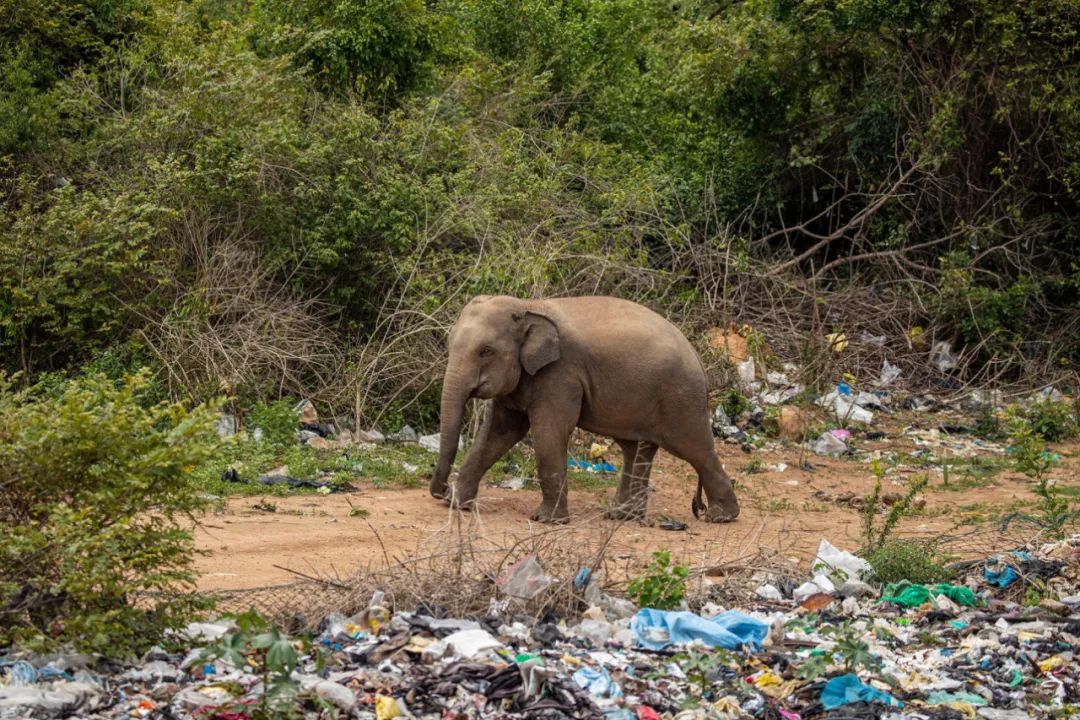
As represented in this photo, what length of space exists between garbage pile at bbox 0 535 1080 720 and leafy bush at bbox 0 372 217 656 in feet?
0.61

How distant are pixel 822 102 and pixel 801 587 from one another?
37.6 feet

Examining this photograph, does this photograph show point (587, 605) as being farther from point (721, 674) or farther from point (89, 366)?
point (89, 366)

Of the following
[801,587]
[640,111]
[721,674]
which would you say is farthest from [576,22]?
[721,674]

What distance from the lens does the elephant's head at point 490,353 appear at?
10023mm

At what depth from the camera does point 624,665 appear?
6730mm

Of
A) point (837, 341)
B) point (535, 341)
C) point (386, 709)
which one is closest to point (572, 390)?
point (535, 341)

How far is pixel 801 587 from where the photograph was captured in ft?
26.7

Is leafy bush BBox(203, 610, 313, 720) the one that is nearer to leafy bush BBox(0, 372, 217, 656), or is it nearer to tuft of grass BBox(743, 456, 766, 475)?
leafy bush BBox(0, 372, 217, 656)

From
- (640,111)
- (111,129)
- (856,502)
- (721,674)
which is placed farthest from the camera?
(640,111)

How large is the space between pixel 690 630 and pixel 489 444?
146 inches

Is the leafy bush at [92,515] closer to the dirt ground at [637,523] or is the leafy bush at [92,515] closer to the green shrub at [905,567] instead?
the dirt ground at [637,523]

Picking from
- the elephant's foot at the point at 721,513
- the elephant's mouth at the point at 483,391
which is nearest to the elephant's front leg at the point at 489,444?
the elephant's mouth at the point at 483,391

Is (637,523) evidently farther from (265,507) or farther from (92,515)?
(92,515)

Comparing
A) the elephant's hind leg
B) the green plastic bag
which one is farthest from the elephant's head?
the green plastic bag
